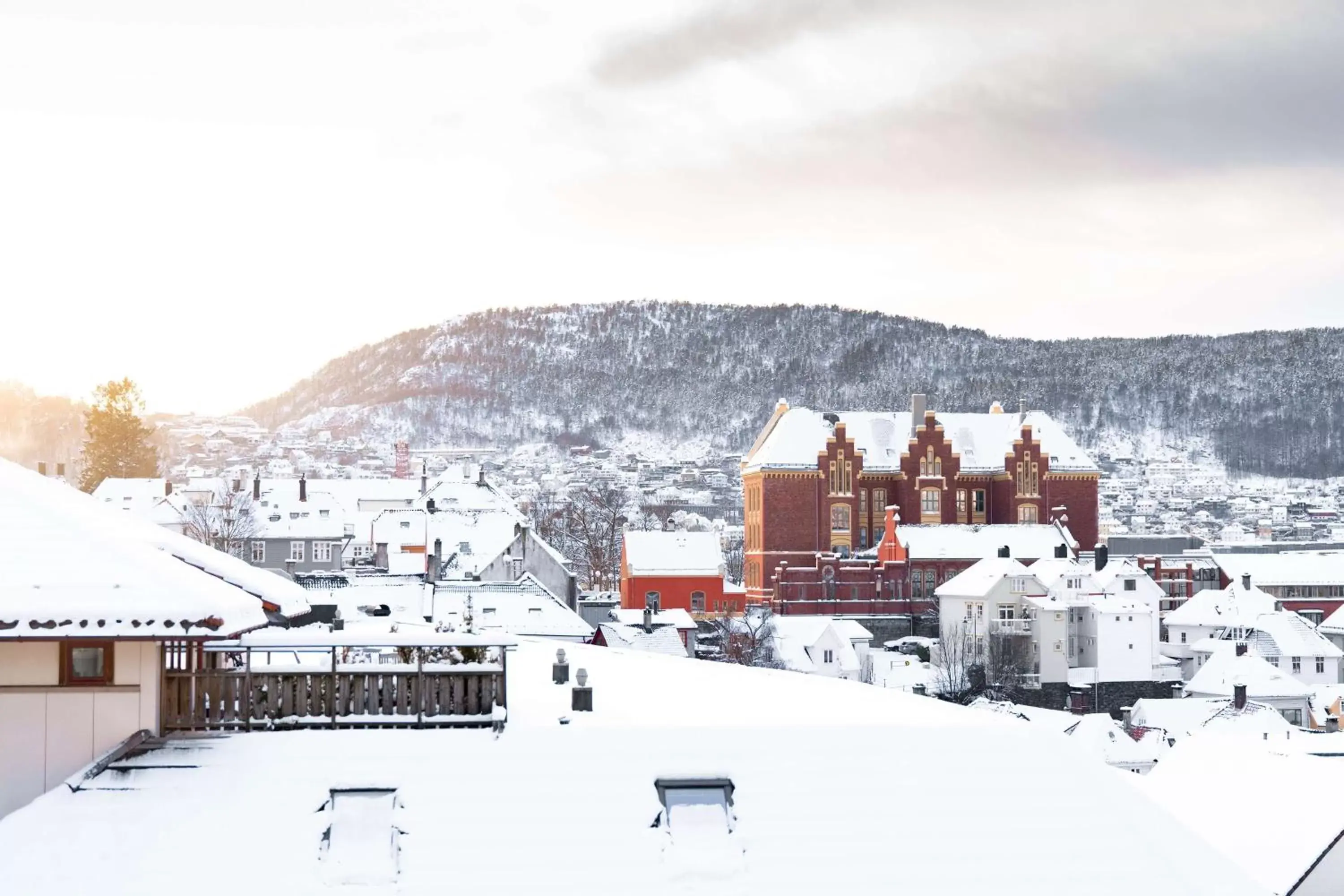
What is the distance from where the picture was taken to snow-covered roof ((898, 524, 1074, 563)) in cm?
9300

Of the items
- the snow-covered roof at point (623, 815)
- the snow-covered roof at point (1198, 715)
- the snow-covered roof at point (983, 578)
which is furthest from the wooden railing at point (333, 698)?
the snow-covered roof at point (983, 578)

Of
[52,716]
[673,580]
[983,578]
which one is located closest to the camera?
[52,716]

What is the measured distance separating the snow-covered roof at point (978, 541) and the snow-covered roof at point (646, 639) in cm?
3181

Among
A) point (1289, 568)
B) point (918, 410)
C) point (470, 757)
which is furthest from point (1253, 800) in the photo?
point (1289, 568)

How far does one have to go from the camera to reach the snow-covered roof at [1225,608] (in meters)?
87.1

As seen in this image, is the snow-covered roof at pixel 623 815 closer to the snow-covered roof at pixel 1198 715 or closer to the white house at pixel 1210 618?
the snow-covered roof at pixel 1198 715

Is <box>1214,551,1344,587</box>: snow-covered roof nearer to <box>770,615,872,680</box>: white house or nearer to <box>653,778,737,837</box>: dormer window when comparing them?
<box>770,615,872,680</box>: white house

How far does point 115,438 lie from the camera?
91.9 meters

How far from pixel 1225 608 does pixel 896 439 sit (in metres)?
24.6

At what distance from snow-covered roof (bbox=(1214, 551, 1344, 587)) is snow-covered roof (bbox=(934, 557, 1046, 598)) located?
2882 centimetres

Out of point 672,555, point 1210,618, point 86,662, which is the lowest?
point 1210,618

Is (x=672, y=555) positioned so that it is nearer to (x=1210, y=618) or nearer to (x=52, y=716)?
(x=1210, y=618)

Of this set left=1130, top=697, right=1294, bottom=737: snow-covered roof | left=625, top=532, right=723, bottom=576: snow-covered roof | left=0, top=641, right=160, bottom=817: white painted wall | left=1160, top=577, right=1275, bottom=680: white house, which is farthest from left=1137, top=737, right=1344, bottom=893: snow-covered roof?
left=625, top=532, right=723, bottom=576: snow-covered roof

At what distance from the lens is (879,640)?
297 feet
